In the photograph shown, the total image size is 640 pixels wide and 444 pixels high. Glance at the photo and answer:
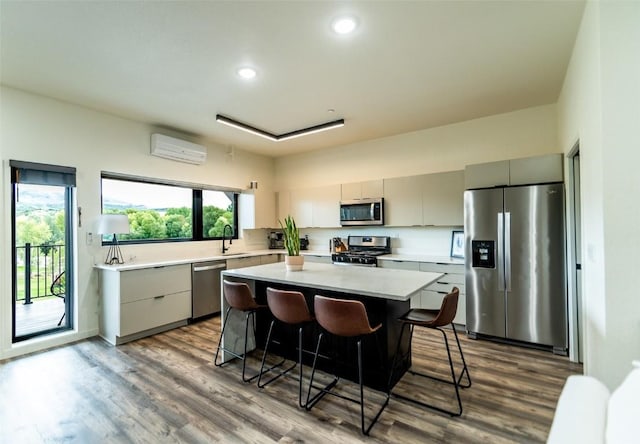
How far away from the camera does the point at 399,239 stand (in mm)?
4898

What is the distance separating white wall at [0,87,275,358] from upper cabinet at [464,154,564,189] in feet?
13.3

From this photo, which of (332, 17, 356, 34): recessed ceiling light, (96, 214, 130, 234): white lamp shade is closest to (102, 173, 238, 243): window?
(96, 214, 130, 234): white lamp shade

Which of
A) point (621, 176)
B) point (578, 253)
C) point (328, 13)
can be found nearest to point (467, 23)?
point (328, 13)

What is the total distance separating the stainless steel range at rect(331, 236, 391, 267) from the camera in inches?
176

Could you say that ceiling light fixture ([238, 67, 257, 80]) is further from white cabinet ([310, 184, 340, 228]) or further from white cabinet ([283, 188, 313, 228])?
white cabinet ([283, 188, 313, 228])

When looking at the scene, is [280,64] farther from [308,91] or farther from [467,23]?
[467,23]

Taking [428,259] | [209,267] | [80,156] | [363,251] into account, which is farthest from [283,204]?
[80,156]

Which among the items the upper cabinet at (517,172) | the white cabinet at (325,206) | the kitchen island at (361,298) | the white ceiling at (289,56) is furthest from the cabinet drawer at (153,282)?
the upper cabinet at (517,172)

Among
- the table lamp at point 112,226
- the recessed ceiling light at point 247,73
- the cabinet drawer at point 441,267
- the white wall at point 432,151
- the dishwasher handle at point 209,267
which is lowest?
the dishwasher handle at point 209,267

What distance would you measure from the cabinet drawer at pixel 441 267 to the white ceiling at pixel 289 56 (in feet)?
6.45

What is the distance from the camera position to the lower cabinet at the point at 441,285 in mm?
3787

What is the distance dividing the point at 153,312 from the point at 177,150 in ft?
7.48

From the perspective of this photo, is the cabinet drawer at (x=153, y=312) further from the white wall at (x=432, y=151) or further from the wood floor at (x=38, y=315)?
the white wall at (x=432, y=151)

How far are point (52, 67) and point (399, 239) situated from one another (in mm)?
4611
